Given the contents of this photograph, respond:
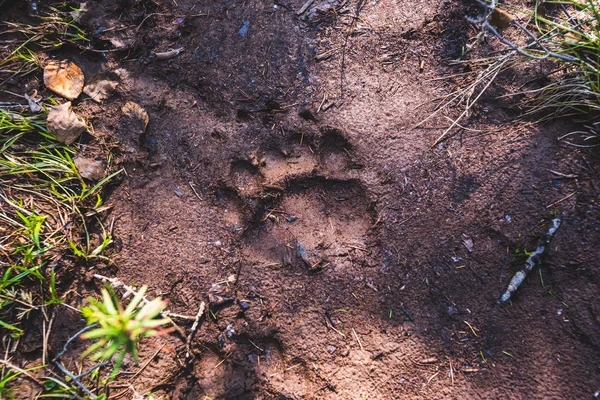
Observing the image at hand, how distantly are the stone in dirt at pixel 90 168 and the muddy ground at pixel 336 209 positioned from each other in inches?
3.1

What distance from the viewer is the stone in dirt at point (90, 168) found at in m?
1.81

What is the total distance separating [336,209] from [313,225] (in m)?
0.13

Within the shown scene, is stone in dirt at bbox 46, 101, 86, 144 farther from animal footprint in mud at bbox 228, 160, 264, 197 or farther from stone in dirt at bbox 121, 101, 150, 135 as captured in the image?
animal footprint in mud at bbox 228, 160, 264, 197

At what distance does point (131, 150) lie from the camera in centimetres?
186

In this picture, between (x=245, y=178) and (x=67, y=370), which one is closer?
(x=67, y=370)

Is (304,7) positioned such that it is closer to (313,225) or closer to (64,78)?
(313,225)

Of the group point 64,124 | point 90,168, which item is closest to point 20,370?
point 90,168

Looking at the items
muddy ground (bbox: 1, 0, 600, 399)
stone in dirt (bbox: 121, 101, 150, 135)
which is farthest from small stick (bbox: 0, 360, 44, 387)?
stone in dirt (bbox: 121, 101, 150, 135)

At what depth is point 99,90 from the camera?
1905mm

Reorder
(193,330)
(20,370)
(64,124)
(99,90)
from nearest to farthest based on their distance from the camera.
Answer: (20,370) → (193,330) → (64,124) → (99,90)

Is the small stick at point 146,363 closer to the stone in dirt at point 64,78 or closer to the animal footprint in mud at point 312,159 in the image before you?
the animal footprint in mud at point 312,159

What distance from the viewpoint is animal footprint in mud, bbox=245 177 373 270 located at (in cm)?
177

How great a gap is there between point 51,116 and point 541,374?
2.42 m

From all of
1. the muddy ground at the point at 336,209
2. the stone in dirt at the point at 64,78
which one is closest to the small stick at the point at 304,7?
the muddy ground at the point at 336,209
